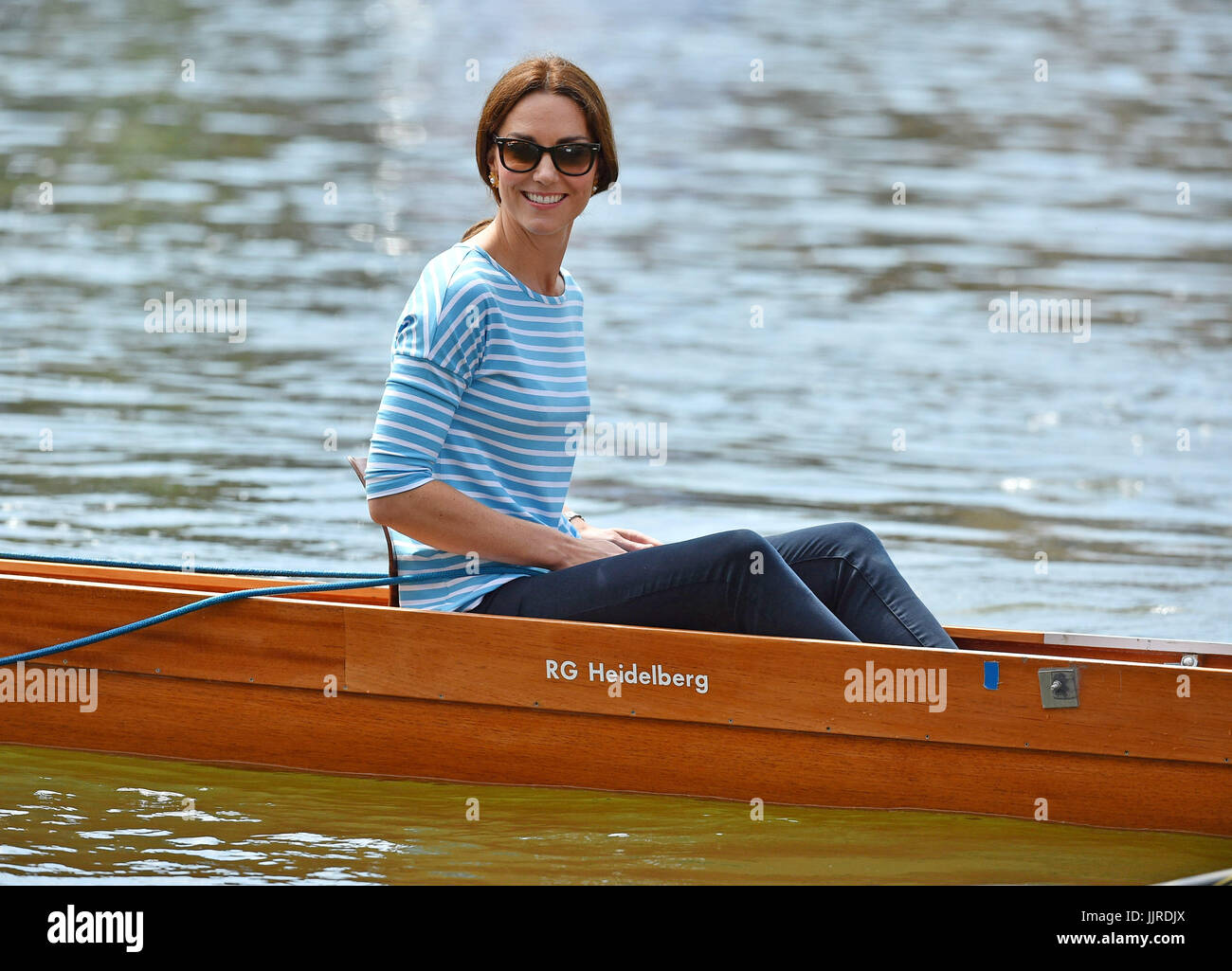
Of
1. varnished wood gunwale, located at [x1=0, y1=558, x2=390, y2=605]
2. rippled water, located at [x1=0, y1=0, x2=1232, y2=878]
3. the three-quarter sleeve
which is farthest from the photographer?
rippled water, located at [x1=0, y1=0, x2=1232, y2=878]

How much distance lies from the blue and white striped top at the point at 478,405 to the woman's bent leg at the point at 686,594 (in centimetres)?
10

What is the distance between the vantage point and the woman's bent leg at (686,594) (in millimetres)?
4531

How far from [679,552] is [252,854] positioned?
141 cm

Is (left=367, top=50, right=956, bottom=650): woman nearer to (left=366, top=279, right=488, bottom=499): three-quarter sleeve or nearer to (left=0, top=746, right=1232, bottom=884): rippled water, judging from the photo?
(left=366, top=279, right=488, bottom=499): three-quarter sleeve

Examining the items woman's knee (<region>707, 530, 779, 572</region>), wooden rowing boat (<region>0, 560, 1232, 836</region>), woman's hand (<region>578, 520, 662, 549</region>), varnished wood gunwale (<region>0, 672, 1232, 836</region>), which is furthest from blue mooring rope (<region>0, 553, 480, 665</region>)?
woman's knee (<region>707, 530, 779, 572</region>)

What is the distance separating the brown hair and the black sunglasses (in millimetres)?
57

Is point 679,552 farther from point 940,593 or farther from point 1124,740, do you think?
point 940,593

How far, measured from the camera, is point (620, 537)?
16.0ft

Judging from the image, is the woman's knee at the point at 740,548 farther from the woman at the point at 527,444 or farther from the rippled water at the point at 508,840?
the rippled water at the point at 508,840

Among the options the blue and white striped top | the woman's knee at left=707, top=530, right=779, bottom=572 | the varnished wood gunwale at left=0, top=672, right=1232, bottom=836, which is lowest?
the varnished wood gunwale at left=0, top=672, right=1232, bottom=836

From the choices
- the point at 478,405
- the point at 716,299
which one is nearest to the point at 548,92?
the point at 478,405

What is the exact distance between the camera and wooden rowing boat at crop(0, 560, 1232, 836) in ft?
14.7

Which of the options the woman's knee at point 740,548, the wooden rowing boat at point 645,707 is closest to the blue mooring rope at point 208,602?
the wooden rowing boat at point 645,707
